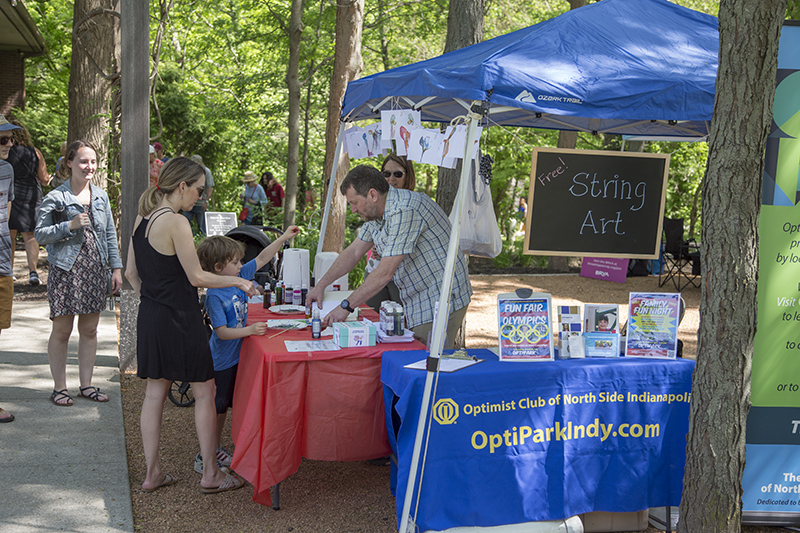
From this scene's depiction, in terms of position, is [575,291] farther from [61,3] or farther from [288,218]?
[61,3]

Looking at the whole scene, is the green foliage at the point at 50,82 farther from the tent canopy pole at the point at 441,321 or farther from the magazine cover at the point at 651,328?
the magazine cover at the point at 651,328

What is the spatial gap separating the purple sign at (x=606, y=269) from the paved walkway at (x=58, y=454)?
878cm

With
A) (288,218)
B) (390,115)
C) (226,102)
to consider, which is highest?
(226,102)

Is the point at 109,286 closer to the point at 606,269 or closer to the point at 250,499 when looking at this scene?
the point at 250,499

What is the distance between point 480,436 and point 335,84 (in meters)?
6.72

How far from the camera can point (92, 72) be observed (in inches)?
360

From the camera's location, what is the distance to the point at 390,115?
399 centimetres

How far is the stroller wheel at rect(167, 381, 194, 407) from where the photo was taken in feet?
16.3

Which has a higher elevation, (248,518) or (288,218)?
(288,218)

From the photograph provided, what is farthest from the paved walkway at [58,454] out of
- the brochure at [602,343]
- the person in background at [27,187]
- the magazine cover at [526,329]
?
the brochure at [602,343]

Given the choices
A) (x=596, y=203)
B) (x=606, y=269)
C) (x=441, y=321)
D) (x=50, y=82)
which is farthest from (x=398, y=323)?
(x=50, y=82)

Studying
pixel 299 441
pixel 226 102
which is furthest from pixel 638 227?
pixel 226 102

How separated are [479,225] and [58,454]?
118 inches

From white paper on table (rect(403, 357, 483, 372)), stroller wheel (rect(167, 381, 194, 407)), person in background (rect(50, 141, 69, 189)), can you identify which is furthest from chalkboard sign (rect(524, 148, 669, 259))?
person in background (rect(50, 141, 69, 189))
